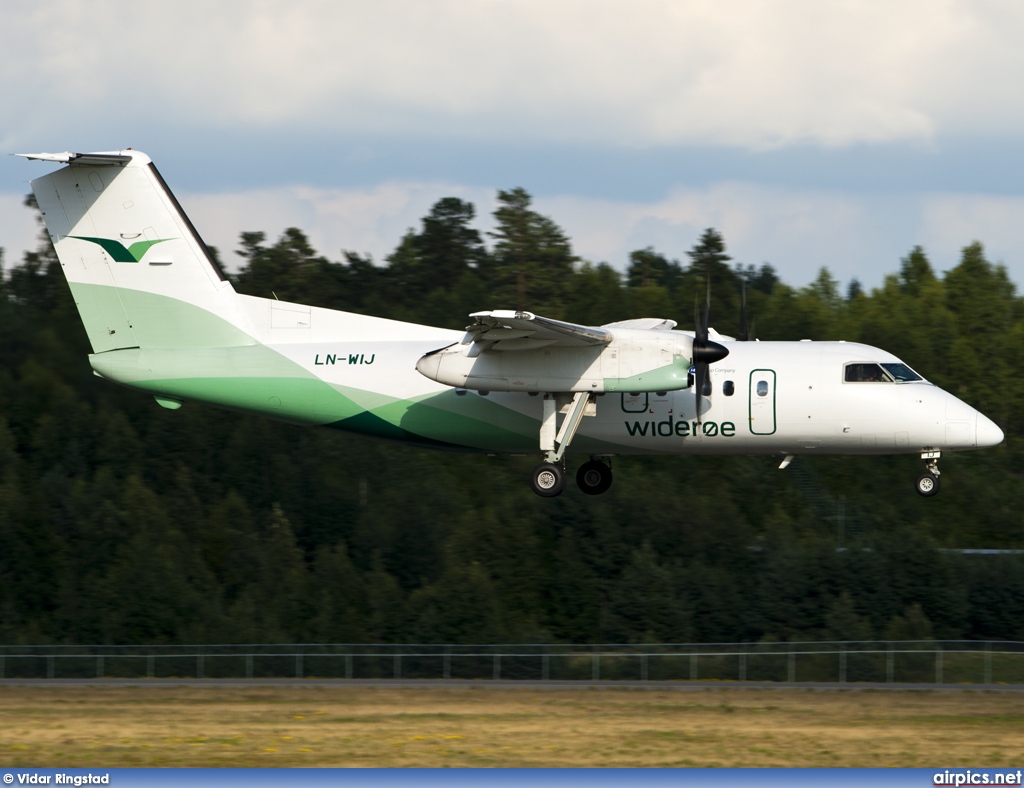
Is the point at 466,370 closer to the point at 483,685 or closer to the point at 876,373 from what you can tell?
the point at 876,373

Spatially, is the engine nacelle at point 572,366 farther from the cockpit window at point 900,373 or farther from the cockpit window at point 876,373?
the cockpit window at point 900,373

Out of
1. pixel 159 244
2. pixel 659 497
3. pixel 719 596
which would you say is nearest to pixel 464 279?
pixel 659 497

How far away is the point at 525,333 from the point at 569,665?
14540mm

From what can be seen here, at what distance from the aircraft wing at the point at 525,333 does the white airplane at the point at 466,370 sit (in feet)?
0.11

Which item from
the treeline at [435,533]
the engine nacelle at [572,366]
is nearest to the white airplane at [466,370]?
the engine nacelle at [572,366]

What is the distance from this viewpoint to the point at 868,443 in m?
22.2

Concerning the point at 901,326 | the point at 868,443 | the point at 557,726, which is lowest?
the point at 557,726

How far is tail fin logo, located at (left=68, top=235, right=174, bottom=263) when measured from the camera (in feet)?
78.9

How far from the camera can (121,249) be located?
24094 mm

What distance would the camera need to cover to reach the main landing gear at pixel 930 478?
22.3 metres

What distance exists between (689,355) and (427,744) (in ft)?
23.7

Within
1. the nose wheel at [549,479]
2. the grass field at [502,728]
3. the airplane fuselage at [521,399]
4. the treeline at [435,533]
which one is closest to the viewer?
the grass field at [502,728]

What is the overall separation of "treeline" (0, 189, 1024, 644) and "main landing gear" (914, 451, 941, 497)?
30.2 meters

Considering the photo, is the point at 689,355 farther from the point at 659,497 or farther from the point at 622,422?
the point at 659,497
